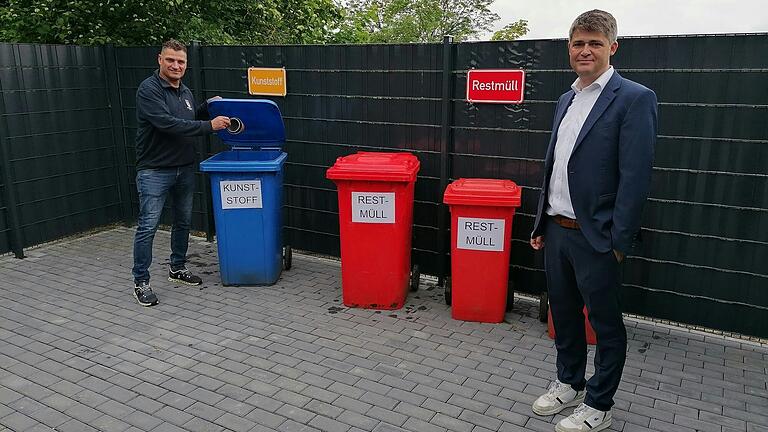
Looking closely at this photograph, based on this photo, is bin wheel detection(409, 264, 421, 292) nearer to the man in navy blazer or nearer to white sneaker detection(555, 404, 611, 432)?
the man in navy blazer

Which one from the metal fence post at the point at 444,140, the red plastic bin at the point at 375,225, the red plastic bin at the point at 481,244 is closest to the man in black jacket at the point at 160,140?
the red plastic bin at the point at 375,225

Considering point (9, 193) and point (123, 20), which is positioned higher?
point (123, 20)

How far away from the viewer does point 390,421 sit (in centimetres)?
327

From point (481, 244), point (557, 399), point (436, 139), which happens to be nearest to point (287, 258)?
point (436, 139)

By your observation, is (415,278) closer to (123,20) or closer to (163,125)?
(163,125)

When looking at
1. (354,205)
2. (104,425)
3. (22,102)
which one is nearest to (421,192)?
(354,205)

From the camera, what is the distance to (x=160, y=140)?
16.0 ft

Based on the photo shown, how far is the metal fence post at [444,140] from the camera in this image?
4.95 meters

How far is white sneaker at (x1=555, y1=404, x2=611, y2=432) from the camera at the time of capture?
10.3 feet

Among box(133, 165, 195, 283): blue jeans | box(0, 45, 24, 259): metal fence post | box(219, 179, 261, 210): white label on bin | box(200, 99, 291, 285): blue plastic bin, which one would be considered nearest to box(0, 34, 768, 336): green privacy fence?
box(0, 45, 24, 259): metal fence post

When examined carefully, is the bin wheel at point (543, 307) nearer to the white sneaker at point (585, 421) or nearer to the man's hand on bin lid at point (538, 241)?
the man's hand on bin lid at point (538, 241)

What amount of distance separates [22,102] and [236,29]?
4.70 meters

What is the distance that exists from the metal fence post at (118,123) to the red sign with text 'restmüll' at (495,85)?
14.4ft

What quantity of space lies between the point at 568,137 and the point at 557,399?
58.4 inches
